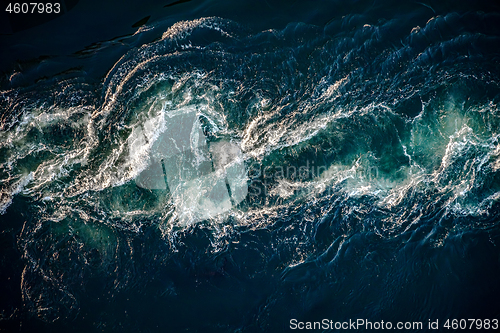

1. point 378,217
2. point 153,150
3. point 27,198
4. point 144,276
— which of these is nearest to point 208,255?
point 144,276

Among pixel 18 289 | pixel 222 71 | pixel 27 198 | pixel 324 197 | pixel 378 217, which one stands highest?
pixel 222 71

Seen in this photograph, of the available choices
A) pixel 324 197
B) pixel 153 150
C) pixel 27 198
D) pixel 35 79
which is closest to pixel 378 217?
pixel 324 197

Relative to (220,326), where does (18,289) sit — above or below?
above

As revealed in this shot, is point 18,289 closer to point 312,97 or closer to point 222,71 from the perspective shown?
point 222,71

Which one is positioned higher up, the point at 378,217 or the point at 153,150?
the point at 153,150

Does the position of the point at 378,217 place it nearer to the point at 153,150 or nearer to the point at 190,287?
the point at 190,287

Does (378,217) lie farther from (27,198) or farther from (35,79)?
(35,79)

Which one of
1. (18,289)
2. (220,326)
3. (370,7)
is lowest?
(220,326)
